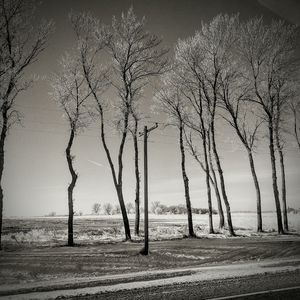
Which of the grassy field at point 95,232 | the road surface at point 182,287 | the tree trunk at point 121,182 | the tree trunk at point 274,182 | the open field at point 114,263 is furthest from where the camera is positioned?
the tree trunk at point 274,182

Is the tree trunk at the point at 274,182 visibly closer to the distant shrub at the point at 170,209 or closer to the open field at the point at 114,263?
→ the open field at the point at 114,263

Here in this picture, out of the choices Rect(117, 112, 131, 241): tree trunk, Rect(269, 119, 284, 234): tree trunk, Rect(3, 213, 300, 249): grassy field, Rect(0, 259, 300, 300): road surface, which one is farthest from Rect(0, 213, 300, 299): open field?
Rect(269, 119, 284, 234): tree trunk

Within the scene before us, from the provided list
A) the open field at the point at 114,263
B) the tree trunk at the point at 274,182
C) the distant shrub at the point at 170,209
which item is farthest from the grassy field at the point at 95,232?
the distant shrub at the point at 170,209

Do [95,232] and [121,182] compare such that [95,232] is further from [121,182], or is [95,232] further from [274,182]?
[274,182]

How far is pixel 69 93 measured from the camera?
23.2 meters

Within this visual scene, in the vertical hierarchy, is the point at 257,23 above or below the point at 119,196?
above

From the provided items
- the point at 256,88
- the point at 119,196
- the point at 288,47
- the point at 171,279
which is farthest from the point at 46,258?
the point at 288,47

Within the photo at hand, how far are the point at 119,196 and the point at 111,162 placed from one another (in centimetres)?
259

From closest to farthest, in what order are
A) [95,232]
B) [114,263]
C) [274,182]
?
1. [114,263]
2. [274,182]
3. [95,232]

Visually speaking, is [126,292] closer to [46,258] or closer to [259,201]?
[46,258]

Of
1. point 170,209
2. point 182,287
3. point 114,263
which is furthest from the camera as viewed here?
point 170,209

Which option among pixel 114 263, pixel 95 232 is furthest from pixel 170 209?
pixel 114 263

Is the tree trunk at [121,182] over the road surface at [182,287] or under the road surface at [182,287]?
over

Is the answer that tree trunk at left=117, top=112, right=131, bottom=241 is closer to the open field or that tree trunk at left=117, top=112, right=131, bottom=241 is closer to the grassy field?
the grassy field
